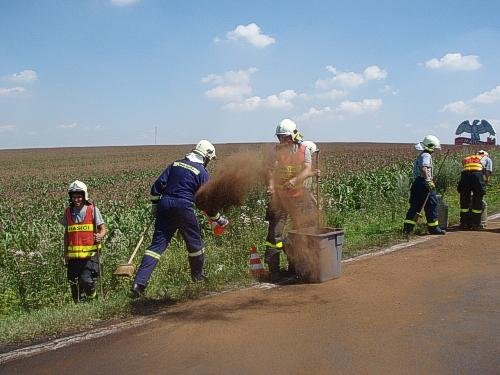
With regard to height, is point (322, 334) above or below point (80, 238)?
below

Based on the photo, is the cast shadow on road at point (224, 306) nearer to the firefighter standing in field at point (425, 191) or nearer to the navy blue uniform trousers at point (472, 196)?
the firefighter standing in field at point (425, 191)

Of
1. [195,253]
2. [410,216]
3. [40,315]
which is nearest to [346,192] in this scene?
[410,216]

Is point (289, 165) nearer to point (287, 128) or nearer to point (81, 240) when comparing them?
point (287, 128)

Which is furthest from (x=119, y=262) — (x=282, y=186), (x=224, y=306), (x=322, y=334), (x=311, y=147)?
(x=322, y=334)

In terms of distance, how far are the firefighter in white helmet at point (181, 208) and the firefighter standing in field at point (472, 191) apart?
7002mm

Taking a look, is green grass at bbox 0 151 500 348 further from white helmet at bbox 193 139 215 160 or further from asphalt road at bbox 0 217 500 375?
white helmet at bbox 193 139 215 160

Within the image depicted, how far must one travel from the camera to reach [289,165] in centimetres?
792

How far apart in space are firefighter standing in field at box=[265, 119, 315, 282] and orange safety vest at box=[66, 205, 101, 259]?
2489 mm

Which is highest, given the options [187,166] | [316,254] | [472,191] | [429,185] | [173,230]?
[187,166]

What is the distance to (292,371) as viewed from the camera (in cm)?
457

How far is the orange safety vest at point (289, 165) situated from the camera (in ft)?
26.0

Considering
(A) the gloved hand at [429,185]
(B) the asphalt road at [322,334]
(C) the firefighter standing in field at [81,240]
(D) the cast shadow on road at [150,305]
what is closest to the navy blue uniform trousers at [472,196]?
(A) the gloved hand at [429,185]

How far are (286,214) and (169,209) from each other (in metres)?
1.87

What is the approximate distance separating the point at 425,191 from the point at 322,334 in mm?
6381
